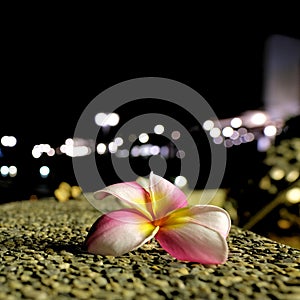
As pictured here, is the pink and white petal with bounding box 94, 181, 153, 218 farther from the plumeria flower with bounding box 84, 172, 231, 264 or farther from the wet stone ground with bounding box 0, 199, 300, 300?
the wet stone ground with bounding box 0, 199, 300, 300

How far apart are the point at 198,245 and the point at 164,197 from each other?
6.0 inches

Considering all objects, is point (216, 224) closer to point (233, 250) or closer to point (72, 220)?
point (233, 250)

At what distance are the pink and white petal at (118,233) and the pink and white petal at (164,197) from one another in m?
0.04

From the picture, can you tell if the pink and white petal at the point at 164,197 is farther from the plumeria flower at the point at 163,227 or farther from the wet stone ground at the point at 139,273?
the wet stone ground at the point at 139,273

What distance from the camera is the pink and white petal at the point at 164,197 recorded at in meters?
0.86

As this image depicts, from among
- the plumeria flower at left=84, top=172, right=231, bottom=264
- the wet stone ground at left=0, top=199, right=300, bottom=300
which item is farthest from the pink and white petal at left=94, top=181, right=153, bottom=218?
the wet stone ground at left=0, top=199, right=300, bottom=300

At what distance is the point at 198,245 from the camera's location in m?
0.76

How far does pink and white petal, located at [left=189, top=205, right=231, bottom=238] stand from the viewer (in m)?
0.81

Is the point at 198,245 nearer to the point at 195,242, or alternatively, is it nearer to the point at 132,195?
the point at 195,242

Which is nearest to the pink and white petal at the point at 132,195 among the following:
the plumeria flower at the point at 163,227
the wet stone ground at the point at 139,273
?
the plumeria flower at the point at 163,227

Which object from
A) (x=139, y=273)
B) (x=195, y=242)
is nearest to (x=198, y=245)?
(x=195, y=242)

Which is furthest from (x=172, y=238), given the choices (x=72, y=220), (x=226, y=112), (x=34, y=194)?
(x=226, y=112)

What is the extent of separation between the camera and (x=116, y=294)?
655 millimetres

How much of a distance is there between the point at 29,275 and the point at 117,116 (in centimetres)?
418
